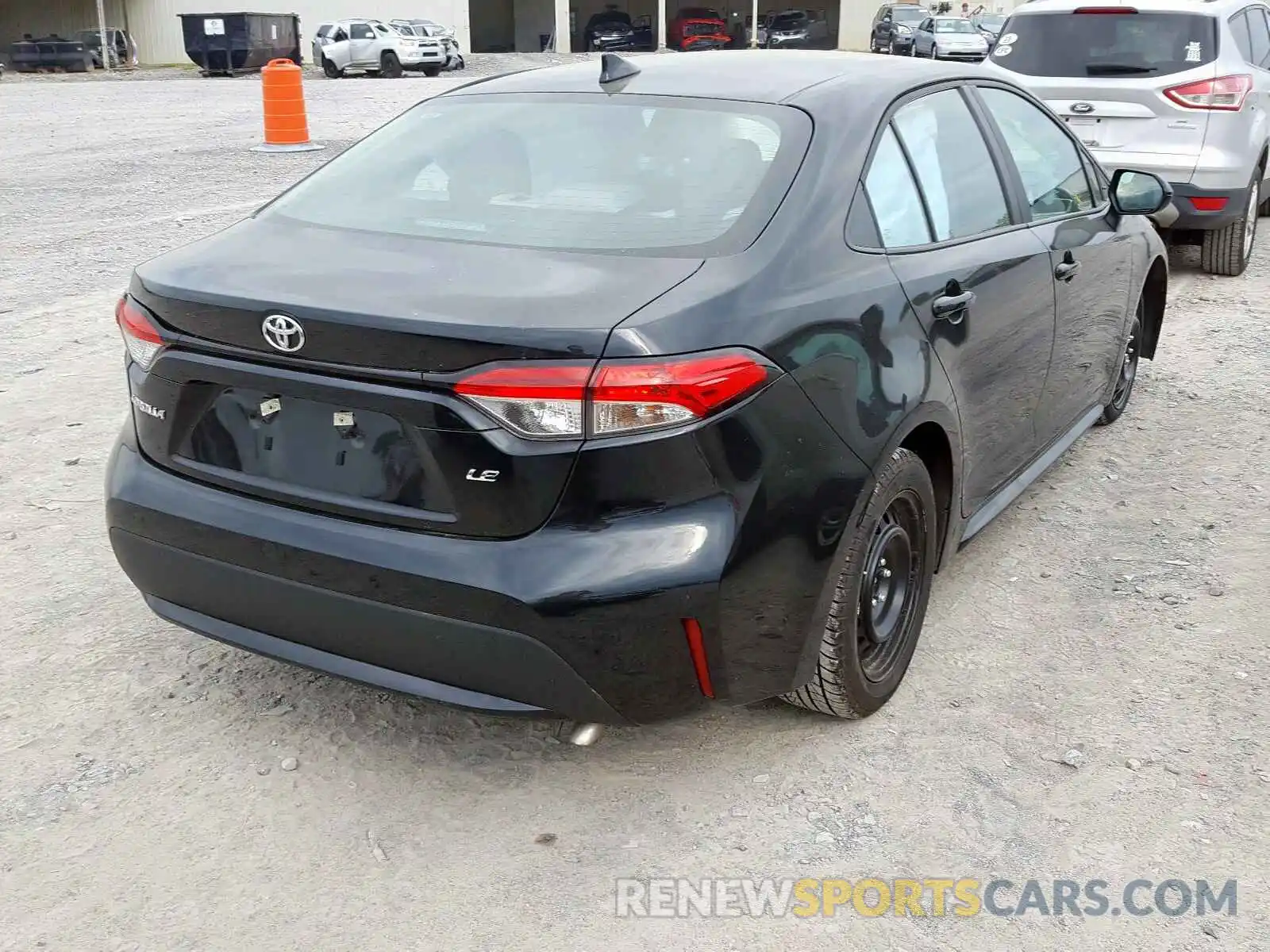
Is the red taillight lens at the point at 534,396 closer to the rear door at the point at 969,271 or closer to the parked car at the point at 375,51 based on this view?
the rear door at the point at 969,271

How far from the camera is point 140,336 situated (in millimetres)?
2863

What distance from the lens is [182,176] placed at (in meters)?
12.9

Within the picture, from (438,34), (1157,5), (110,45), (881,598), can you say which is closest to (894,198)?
(881,598)

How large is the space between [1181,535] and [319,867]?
10.4 ft

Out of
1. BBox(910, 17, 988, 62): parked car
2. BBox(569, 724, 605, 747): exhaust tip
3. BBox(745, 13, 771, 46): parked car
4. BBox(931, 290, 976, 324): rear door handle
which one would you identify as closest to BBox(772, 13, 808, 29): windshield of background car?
BBox(745, 13, 771, 46): parked car

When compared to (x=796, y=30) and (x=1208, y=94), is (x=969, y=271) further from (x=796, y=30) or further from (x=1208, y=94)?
(x=796, y=30)

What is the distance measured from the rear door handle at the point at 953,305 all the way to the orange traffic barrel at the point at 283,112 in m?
13.0

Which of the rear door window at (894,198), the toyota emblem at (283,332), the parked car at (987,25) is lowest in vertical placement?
the toyota emblem at (283,332)

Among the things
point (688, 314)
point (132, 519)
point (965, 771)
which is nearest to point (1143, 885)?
point (965, 771)

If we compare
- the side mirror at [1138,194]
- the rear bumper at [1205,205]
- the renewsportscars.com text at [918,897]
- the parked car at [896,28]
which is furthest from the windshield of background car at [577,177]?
the parked car at [896,28]

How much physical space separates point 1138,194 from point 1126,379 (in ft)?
3.70

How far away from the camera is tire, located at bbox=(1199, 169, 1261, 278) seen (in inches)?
327

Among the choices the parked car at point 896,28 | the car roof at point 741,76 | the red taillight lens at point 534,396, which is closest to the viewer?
the red taillight lens at point 534,396

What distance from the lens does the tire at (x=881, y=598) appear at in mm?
2932
